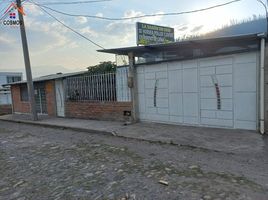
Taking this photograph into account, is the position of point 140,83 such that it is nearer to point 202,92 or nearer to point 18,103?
point 202,92

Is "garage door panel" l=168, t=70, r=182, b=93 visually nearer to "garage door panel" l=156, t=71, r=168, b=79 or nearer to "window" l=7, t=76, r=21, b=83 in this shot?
"garage door panel" l=156, t=71, r=168, b=79

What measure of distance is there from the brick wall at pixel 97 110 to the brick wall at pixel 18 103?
5.27m

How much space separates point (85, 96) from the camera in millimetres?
12016

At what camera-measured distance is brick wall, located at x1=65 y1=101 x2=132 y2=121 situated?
10.2m

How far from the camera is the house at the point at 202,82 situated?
6844mm

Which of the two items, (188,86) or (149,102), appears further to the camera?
(149,102)

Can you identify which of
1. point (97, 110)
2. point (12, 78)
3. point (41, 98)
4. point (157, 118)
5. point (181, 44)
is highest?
point (12, 78)

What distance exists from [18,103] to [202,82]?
14642 mm

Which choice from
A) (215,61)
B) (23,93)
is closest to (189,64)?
(215,61)

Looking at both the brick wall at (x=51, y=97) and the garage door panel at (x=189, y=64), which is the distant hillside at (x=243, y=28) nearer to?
the garage door panel at (x=189, y=64)

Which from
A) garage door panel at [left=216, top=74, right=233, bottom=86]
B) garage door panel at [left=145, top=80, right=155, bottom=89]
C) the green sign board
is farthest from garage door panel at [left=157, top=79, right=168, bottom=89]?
the green sign board

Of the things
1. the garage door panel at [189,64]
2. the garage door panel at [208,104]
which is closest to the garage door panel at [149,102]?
the garage door panel at [189,64]

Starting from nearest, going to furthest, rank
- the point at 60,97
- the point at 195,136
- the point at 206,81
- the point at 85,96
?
the point at 195,136 < the point at 206,81 < the point at 85,96 < the point at 60,97

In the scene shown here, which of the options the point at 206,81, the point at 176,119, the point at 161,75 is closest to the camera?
the point at 206,81
